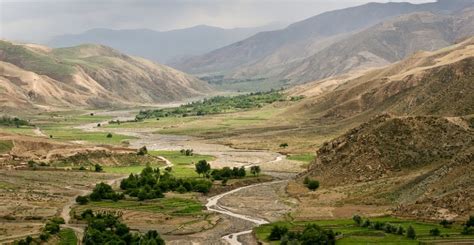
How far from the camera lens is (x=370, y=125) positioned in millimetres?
113438

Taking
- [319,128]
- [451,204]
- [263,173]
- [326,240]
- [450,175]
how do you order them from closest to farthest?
[326,240]
[451,204]
[450,175]
[263,173]
[319,128]

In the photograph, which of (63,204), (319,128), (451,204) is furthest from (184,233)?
(319,128)

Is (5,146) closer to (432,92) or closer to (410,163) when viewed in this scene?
(410,163)

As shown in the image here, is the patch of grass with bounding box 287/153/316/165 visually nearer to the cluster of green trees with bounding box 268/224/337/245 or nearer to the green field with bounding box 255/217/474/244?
the green field with bounding box 255/217/474/244

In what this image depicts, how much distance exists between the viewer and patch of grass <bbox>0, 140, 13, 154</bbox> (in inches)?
5106

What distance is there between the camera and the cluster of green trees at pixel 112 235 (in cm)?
6456

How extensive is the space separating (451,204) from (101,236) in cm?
3836

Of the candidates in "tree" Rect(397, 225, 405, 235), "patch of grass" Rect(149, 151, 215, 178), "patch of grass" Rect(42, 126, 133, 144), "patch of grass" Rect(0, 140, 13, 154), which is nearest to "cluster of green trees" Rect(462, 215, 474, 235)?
"tree" Rect(397, 225, 405, 235)

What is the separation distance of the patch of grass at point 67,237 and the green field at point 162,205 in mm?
15338

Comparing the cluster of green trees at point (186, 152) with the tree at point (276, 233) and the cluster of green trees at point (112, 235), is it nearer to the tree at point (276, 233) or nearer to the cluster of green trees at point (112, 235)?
the cluster of green trees at point (112, 235)

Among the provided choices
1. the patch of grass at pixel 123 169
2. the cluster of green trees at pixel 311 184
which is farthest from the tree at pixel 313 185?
the patch of grass at pixel 123 169

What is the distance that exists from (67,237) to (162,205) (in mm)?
21379

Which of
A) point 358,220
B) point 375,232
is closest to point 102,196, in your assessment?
point 358,220

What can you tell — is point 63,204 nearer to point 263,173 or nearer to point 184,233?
point 184,233
